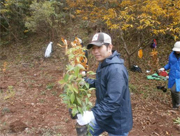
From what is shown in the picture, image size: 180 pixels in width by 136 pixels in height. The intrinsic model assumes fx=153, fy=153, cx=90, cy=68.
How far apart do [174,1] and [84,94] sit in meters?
4.34

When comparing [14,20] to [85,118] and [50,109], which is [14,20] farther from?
[85,118]

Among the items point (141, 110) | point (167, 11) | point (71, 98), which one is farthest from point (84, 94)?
point (167, 11)

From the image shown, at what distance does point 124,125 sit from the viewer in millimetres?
1673

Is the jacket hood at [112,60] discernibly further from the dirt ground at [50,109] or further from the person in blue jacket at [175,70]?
the person in blue jacket at [175,70]

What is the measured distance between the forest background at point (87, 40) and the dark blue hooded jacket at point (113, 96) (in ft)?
5.76

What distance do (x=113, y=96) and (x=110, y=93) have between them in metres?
0.04

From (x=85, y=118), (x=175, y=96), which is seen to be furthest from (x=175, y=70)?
(x=85, y=118)

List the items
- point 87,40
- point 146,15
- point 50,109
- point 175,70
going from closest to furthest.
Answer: point 175,70 < point 50,109 < point 146,15 < point 87,40

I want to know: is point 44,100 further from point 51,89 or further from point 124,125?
point 124,125

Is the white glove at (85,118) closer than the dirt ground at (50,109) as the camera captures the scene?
Yes

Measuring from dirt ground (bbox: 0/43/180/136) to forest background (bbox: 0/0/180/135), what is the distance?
0.07 ft

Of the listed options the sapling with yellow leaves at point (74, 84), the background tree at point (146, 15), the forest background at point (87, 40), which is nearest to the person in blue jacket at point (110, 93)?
the sapling with yellow leaves at point (74, 84)

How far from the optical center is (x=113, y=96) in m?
1.42

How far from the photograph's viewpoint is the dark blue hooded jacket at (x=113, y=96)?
1.42 metres
